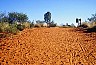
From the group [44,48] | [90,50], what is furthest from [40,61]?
[90,50]

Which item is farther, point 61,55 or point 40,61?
point 61,55

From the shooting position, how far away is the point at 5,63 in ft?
27.1

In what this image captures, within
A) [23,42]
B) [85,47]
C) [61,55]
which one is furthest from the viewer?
[23,42]

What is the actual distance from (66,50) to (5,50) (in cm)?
290

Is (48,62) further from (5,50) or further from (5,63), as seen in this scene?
(5,50)

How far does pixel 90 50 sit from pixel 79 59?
1540 mm

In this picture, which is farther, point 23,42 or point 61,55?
point 23,42

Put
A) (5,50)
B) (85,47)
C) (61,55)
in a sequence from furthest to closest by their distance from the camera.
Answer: (85,47) → (5,50) → (61,55)

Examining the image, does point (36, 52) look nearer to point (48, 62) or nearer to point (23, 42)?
point (48, 62)

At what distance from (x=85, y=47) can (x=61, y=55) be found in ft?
6.62

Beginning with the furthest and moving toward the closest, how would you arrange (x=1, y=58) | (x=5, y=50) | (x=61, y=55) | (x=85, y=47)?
(x=85, y=47), (x=5, y=50), (x=61, y=55), (x=1, y=58)

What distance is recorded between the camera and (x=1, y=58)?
29.3 ft

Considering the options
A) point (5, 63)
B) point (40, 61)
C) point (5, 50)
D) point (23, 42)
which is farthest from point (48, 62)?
point (23, 42)

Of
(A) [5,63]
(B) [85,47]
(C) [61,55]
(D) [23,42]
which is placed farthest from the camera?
(D) [23,42]
